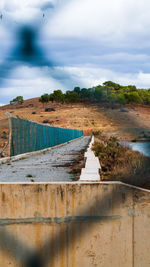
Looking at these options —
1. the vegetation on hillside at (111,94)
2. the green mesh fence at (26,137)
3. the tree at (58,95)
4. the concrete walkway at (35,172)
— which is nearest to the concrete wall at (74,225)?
the tree at (58,95)

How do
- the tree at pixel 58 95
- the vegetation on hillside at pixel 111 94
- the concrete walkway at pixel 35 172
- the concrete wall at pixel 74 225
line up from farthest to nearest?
the concrete walkway at pixel 35 172
the concrete wall at pixel 74 225
the tree at pixel 58 95
the vegetation on hillside at pixel 111 94

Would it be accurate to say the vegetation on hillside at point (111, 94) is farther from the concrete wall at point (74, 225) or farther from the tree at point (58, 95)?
the concrete wall at point (74, 225)

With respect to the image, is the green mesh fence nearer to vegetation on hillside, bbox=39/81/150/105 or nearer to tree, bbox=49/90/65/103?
tree, bbox=49/90/65/103

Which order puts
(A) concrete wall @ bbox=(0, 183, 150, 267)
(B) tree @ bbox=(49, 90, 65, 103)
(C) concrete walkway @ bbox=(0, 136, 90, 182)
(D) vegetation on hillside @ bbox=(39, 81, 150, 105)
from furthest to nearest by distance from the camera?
(C) concrete walkway @ bbox=(0, 136, 90, 182) → (A) concrete wall @ bbox=(0, 183, 150, 267) → (B) tree @ bbox=(49, 90, 65, 103) → (D) vegetation on hillside @ bbox=(39, 81, 150, 105)

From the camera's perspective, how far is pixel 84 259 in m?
3.68

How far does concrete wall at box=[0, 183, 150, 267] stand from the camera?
11.9 ft

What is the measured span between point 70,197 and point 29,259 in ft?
3.10

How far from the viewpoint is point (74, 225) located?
3.63 metres

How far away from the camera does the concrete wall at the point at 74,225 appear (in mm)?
3615

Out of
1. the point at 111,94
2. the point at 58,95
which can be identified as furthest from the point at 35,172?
the point at 111,94

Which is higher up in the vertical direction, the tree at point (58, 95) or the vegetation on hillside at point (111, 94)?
the tree at point (58, 95)

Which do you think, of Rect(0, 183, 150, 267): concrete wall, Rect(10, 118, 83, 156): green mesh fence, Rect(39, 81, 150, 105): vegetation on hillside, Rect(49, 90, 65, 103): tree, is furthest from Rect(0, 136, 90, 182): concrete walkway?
Rect(39, 81, 150, 105): vegetation on hillside

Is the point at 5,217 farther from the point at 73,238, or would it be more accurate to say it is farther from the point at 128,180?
the point at 128,180

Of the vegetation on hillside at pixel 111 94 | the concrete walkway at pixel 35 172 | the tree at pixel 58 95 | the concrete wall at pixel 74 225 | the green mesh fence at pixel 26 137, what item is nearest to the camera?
the vegetation on hillside at pixel 111 94
